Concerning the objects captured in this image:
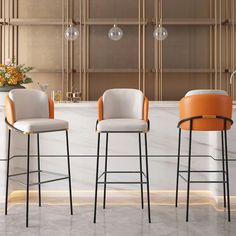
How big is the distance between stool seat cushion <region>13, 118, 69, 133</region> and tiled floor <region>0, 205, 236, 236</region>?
0.77m

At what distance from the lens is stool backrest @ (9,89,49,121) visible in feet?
12.5

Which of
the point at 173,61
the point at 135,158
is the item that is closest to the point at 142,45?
the point at 173,61

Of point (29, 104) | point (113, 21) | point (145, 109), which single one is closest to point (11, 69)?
point (29, 104)

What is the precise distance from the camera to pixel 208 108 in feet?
11.8

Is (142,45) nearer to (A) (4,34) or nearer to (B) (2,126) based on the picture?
(A) (4,34)

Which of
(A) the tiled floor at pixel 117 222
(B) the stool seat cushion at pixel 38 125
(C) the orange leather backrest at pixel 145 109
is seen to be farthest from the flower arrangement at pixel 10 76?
(C) the orange leather backrest at pixel 145 109

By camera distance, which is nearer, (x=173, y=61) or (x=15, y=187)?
(x=15, y=187)

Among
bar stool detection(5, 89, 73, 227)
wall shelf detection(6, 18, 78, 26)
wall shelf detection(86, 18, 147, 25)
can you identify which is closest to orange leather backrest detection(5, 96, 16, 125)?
bar stool detection(5, 89, 73, 227)

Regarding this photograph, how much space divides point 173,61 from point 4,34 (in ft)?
9.31

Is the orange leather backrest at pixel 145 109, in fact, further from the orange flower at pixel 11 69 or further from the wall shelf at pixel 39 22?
the wall shelf at pixel 39 22

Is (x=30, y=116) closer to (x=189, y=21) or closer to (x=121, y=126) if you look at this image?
(x=121, y=126)

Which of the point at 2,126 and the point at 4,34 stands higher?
the point at 4,34

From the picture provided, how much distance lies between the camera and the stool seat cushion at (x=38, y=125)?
347 centimetres

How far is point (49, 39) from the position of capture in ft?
24.3
